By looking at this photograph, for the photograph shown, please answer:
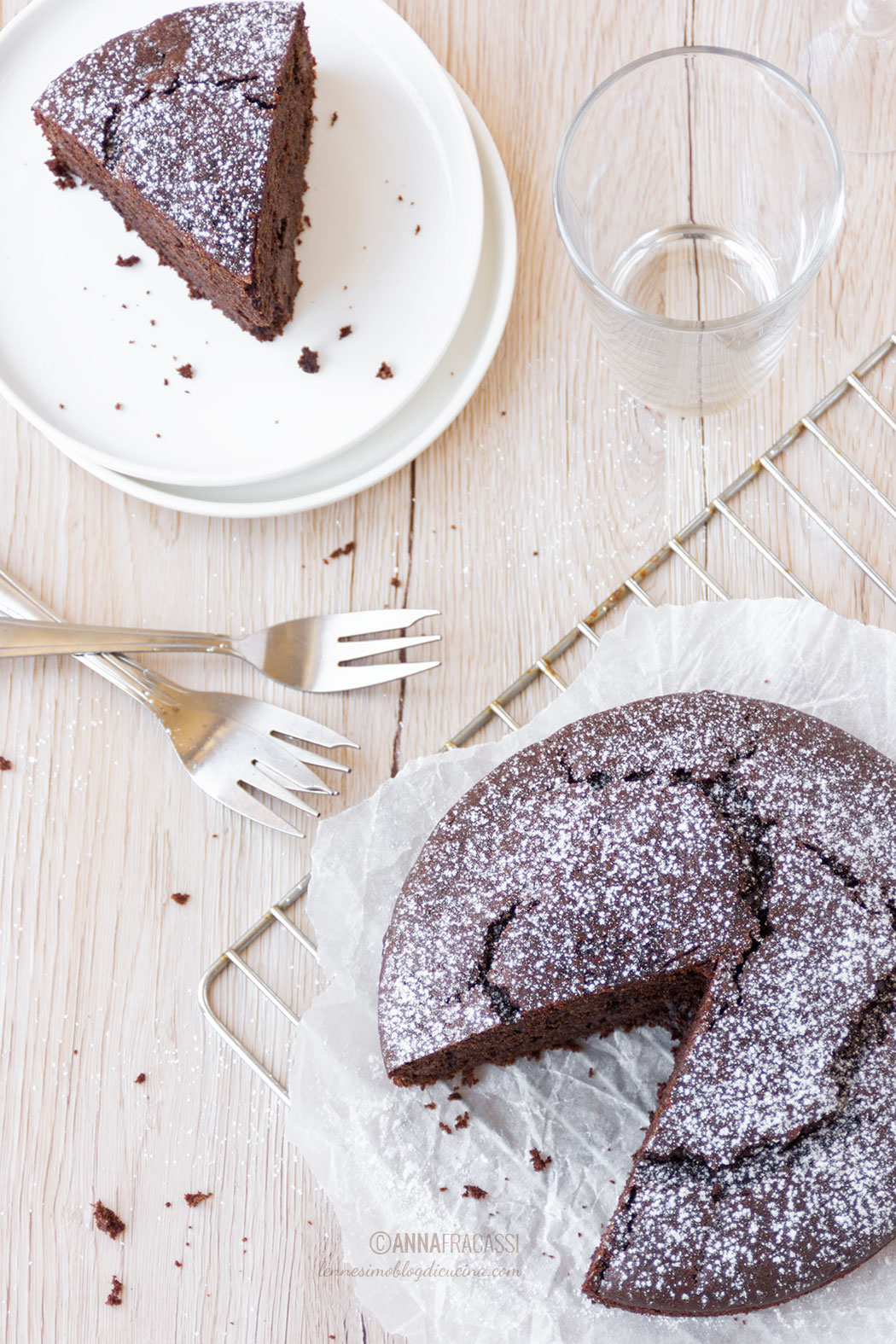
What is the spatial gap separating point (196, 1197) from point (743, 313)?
6.95ft

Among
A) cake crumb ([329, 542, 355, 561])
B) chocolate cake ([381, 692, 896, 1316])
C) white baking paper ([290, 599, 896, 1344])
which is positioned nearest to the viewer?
chocolate cake ([381, 692, 896, 1316])

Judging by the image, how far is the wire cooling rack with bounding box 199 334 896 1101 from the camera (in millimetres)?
2459

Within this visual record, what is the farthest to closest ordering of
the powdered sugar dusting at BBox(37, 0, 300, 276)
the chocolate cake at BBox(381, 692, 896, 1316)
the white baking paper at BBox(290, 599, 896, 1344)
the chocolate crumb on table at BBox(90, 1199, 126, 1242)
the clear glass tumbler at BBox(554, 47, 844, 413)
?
1. the powdered sugar dusting at BBox(37, 0, 300, 276)
2. the chocolate crumb on table at BBox(90, 1199, 126, 1242)
3. the clear glass tumbler at BBox(554, 47, 844, 413)
4. the white baking paper at BBox(290, 599, 896, 1344)
5. the chocolate cake at BBox(381, 692, 896, 1316)

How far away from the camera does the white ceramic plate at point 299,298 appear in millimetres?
2494

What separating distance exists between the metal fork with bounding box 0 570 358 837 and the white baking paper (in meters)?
0.19

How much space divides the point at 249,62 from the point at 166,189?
1.07 feet

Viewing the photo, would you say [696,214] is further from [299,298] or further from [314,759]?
[314,759]

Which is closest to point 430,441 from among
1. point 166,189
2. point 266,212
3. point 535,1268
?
point 266,212

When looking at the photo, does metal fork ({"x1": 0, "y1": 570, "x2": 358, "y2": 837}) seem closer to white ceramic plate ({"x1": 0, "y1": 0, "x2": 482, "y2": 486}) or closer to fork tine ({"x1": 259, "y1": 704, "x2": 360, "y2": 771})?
fork tine ({"x1": 259, "y1": 704, "x2": 360, "y2": 771})

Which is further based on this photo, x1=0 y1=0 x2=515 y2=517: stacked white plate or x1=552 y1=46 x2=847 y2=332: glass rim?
x1=0 y1=0 x2=515 y2=517: stacked white plate

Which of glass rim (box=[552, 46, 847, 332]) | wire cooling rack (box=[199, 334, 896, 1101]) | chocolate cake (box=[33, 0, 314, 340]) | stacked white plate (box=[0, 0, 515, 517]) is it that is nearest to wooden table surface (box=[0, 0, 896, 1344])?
wire cooling rack (box=[199, 334, 896, 1101])

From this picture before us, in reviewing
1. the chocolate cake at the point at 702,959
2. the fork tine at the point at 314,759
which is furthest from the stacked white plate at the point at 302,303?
the chocolate cake at the point at 702,959

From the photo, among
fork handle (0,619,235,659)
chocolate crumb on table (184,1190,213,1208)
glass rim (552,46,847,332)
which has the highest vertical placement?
glass rim (552,46,847,332)

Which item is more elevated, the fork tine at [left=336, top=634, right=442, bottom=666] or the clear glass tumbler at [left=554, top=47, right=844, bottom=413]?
the clear glass tumbler at [left=554, top=47, right=844, bottom=413]
